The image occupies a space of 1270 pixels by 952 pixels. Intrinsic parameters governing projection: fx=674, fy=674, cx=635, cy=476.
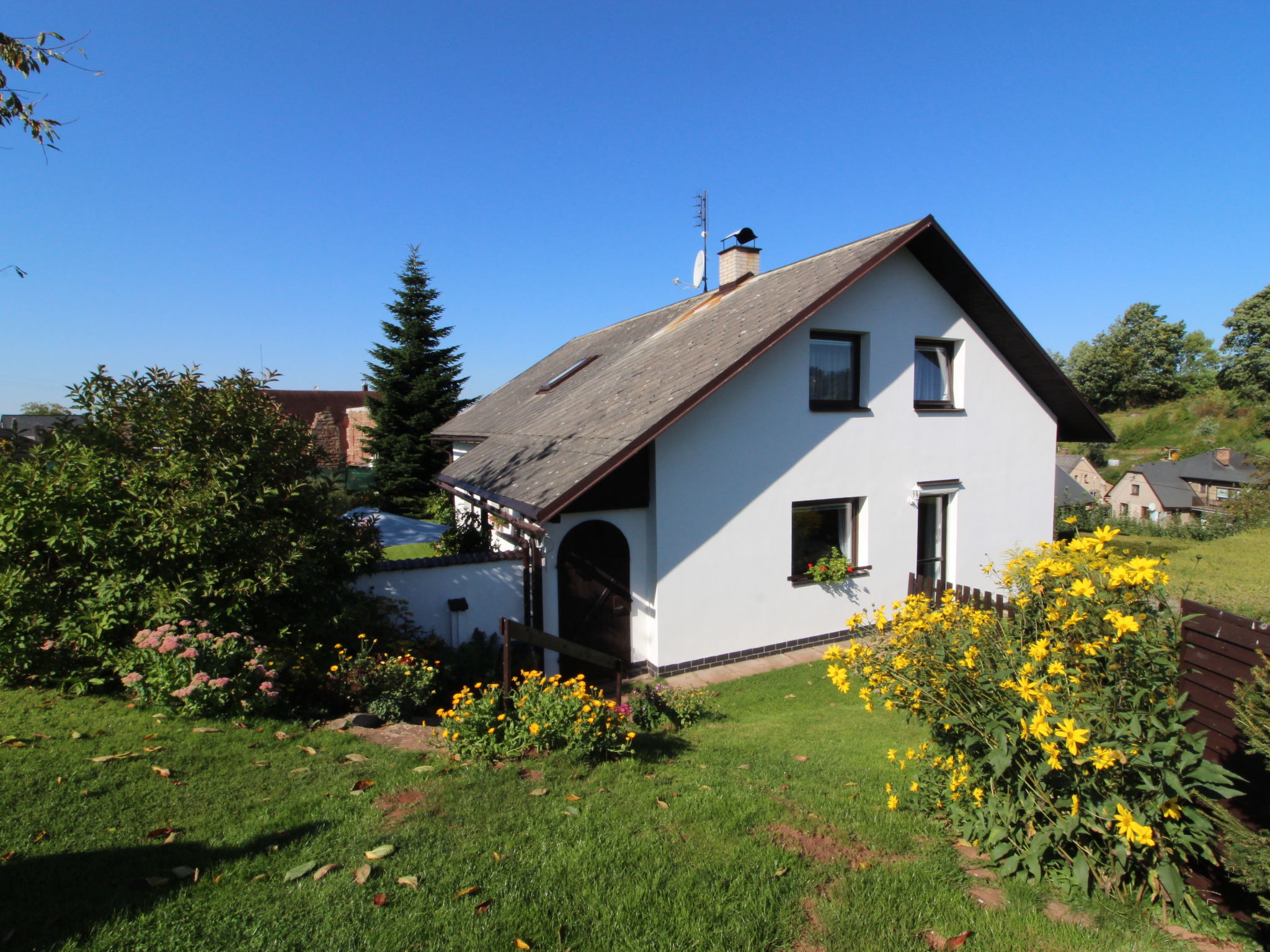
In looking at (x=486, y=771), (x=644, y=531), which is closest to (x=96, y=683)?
(x=486, y=771)

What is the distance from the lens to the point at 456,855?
3715 millimetres

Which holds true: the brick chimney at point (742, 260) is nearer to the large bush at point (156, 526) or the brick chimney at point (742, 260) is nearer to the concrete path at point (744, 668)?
the concrete path at point (744, 668)

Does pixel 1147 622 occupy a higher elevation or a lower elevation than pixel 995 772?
higher

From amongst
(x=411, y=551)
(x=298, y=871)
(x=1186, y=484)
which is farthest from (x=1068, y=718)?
(x=1186, y=484)

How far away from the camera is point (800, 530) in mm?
10711

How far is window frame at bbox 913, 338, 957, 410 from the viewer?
39.1ft

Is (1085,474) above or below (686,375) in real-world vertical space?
below

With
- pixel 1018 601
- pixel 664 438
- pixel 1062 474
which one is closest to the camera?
pixel 1018 601

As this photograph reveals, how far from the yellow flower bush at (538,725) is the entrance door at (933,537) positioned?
27.6 feet

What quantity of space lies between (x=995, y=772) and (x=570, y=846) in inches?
93.1

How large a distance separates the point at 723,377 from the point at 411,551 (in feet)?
33.2

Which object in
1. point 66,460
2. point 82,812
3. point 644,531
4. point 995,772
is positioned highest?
point 66,460

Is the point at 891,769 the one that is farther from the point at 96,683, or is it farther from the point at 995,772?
the point at 96,683

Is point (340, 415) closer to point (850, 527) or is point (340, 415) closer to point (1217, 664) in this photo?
point (850, 527)
